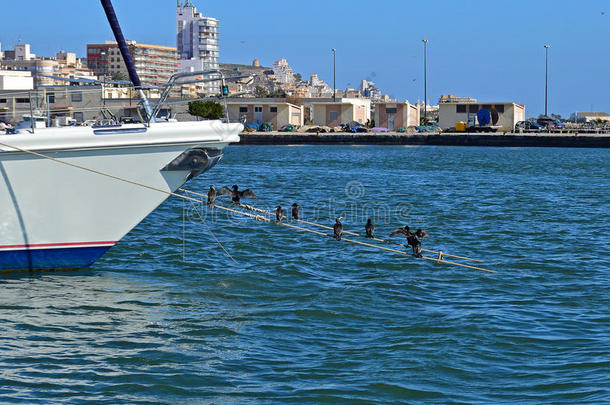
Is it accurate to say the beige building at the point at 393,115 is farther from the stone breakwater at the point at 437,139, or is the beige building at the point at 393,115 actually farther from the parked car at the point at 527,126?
the parked car at the point at 527,126

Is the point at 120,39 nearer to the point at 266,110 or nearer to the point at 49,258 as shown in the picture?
the point at 49,258

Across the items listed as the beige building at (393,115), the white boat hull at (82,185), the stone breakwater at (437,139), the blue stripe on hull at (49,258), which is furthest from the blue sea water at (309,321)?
the beige building at (393,115)

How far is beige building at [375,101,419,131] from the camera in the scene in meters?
87.2

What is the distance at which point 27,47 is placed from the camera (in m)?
144

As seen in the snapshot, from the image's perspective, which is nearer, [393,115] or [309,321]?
[309,321]

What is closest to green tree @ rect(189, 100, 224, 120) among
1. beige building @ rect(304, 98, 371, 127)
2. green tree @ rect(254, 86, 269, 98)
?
beige building @ rect(304, 98, 371, 127)

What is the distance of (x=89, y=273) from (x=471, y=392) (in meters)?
7.01

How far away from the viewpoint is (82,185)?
484 inches

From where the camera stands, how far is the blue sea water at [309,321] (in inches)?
356

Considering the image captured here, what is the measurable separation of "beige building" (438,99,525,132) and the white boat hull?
71590 mm

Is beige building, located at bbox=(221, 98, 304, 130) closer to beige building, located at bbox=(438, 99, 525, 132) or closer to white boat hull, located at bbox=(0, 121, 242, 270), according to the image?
beige building, located at bbox=(438, 99, 525, 132)

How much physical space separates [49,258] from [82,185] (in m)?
1.31

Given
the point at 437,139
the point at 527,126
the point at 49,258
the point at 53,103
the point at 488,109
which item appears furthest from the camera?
the point at 527,126

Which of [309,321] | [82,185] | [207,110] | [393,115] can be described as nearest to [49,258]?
[82,185]
